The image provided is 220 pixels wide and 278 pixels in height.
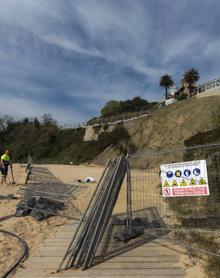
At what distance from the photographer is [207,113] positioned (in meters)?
40.4

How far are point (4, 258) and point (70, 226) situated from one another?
266 cm

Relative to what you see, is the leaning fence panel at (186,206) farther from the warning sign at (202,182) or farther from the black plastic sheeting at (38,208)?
the black plastic sheeting at (38,208)

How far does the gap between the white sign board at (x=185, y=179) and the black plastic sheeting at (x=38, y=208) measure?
397 cm

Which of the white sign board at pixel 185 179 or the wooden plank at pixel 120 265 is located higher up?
the white sign board at pixel 185 179

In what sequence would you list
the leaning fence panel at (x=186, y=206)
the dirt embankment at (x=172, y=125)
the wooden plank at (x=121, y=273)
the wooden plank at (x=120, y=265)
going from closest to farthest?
the wooden plank at (x=121, y=273) → the wooden plank at (x=120, y=265) → the leaning fence panel at (x=186, y=206) → the dirt embankment at (x=172, y=125)

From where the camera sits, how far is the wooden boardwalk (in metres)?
5.69

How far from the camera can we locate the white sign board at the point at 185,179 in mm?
6551

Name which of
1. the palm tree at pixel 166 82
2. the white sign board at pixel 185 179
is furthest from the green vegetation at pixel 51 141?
the white sign board at pixel 185 179

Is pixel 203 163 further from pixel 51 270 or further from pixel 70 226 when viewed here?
pixel 70 226

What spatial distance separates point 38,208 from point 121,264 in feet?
15.2

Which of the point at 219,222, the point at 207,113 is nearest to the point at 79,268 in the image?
the point at 219,222

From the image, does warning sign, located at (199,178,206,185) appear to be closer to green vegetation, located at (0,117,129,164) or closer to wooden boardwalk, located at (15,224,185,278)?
wooden boardwalk, located at (15,224,185,278)

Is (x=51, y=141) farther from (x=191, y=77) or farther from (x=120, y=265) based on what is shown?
(x=120, y=265)

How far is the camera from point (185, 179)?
6883 mm
